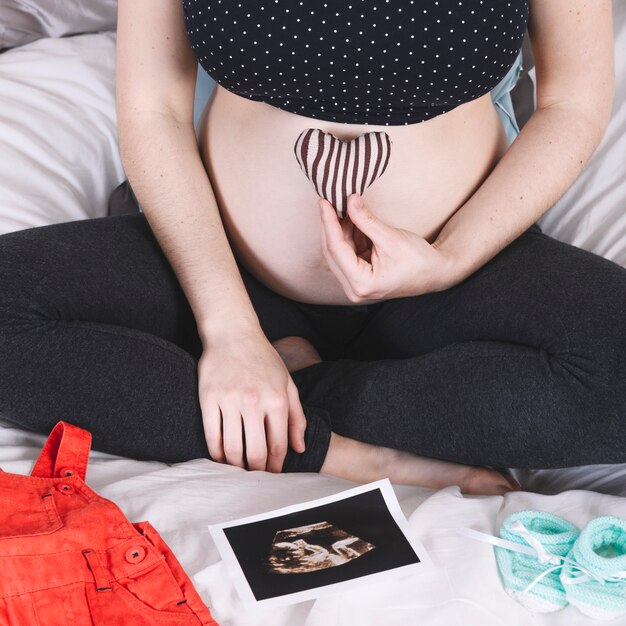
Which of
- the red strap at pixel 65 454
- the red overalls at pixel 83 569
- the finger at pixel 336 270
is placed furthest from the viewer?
the finger at pixel 336 270

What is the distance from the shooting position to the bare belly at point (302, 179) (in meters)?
1.16

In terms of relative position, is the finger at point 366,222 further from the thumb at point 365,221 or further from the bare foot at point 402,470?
the bare foot at point 402,470

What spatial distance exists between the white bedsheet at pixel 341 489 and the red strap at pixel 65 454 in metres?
0.04

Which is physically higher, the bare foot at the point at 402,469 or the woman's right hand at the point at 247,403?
the woman's right hand at the point at 247,403

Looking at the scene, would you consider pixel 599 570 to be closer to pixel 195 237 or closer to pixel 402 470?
pixel 402 470

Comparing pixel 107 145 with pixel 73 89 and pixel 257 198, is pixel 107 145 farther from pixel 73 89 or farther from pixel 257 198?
pixel 257 198

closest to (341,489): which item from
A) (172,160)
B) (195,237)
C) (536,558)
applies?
(536,558)

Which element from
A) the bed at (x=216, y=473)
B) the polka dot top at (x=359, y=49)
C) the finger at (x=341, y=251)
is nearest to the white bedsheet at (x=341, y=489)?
the bed at (x=216, y=473)

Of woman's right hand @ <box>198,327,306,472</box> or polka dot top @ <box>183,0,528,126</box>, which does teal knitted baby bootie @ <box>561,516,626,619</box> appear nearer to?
woman's right hand @ <box>198,327,306,472</box>

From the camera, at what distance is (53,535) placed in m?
0.87

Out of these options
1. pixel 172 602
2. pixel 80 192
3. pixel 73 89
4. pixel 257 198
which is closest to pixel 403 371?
pixel 257 198

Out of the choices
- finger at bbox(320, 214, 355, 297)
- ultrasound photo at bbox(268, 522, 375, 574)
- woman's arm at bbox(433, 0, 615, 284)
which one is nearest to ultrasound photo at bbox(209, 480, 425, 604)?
ultrasound photo at bbox(268, 522, 375, 574)

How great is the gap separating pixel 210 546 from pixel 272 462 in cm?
20

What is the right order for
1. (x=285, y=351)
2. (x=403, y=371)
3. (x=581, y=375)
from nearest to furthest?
1. (x=581, y=375)
2. (x=403, y=371)
3. (x=285, y=351)
